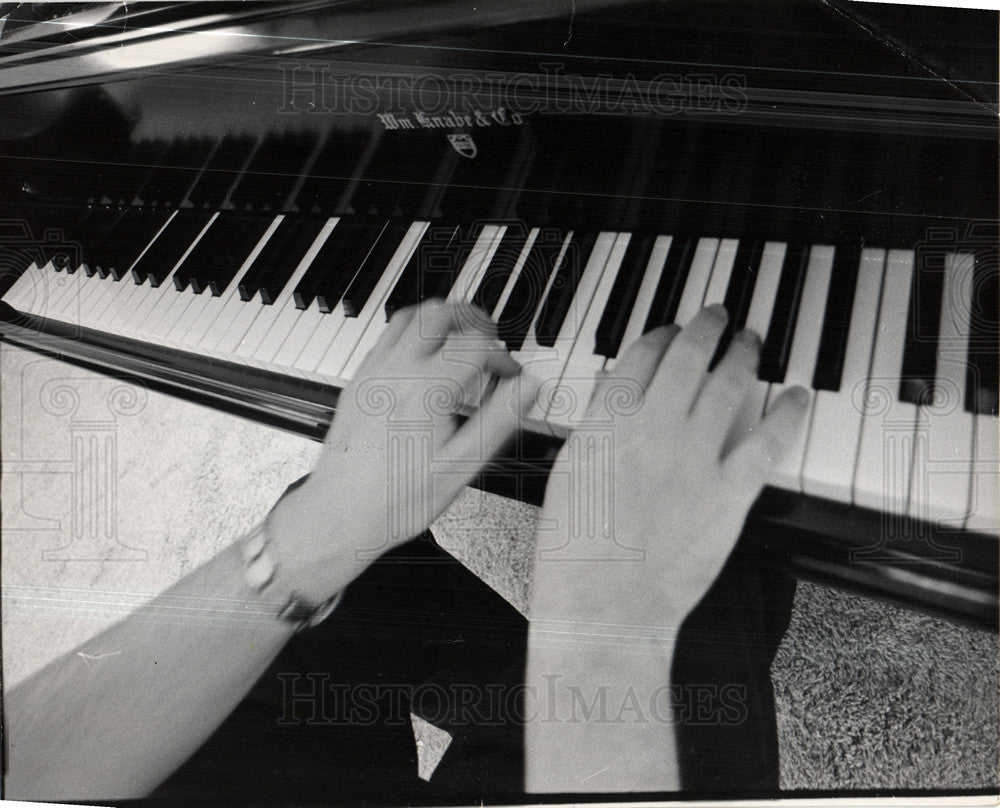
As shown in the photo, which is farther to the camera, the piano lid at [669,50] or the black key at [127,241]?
the black key at [127,241]

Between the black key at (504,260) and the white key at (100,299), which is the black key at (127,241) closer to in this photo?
the white key at (100,299)

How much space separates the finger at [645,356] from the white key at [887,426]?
0.60 feet

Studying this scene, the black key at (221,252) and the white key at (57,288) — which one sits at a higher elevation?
the black key at (221,252)

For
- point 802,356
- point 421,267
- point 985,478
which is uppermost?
point 421,267

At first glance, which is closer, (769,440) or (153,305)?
(769,440)

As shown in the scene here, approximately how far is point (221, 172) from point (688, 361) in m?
0.51

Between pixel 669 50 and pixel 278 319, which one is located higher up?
pixel 669 50

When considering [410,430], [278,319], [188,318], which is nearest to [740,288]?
[410,430]

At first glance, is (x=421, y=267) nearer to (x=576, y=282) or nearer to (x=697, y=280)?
(x=576, y=282)

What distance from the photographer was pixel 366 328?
0.67 m

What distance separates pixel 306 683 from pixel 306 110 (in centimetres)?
58

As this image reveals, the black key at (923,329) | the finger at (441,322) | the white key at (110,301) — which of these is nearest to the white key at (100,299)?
the white key at (110,301)

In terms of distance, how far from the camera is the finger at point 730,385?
0.62 meters

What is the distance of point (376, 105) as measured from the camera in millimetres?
635
